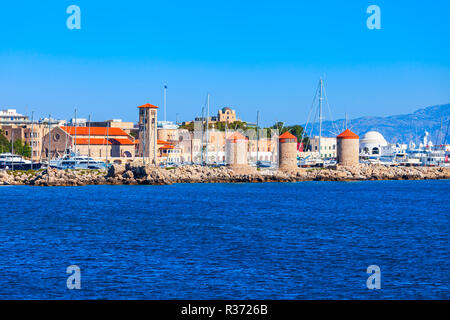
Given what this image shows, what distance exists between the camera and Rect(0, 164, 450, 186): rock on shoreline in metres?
68.9

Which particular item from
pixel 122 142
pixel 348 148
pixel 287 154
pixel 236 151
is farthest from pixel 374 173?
pixel 122 142

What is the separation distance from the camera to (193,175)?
256ft

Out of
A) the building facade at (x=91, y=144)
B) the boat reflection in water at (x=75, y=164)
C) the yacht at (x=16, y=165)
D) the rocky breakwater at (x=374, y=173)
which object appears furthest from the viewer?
the building facade at (x=91, y=144)

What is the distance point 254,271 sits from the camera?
2361 centimetres

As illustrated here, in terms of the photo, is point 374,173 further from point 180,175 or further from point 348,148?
point 180,175

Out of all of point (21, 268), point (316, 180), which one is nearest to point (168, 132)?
point (316, 180)

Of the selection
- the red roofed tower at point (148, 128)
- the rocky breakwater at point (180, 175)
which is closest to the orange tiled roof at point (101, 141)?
the red roofed tower at point (148, 128)

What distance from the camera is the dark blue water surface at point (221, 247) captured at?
21.1 metres

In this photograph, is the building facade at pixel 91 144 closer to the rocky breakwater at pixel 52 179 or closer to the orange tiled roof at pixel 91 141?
the orange tiled roof at pixel 91 141

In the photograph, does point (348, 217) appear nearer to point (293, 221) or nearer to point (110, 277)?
→ point (293, 221)

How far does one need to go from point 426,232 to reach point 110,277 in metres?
17.7

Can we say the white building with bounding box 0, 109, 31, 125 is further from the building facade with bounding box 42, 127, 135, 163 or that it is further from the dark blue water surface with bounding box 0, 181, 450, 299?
the dark blue water surface with bounding box 0, 181, 450, 299

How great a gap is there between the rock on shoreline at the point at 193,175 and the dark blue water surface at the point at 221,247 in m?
14.4

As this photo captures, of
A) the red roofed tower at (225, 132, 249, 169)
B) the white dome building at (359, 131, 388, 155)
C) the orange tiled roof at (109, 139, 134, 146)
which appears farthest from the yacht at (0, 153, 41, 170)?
the white dome building at (359, 131, 388, 155)
